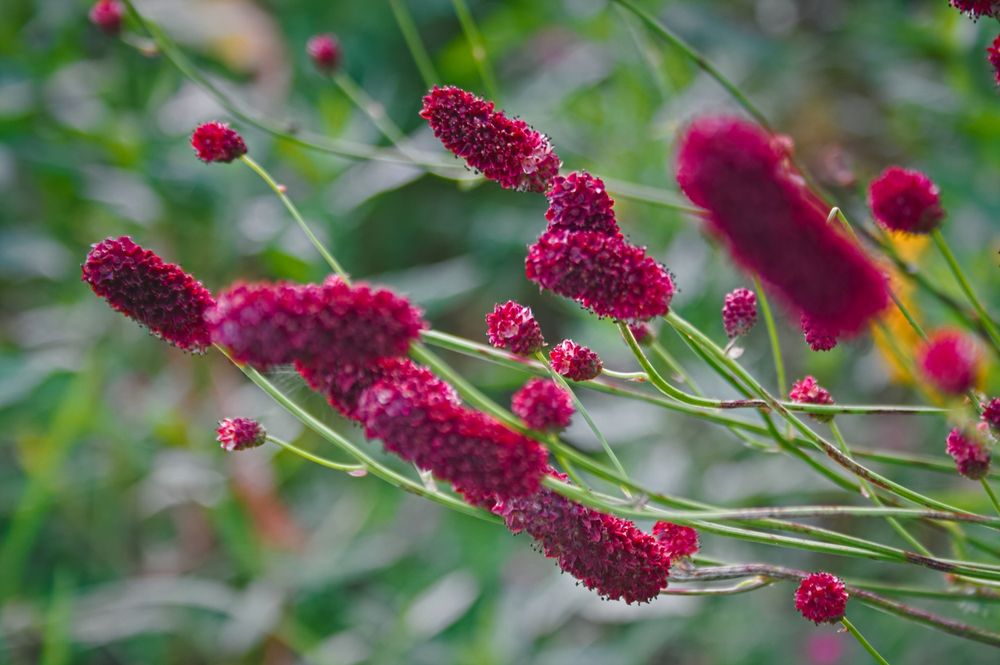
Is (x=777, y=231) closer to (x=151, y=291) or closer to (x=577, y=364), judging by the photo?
(x=577, y=364)

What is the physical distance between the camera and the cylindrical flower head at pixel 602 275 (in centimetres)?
40

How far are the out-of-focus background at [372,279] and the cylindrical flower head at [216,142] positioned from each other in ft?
1.65

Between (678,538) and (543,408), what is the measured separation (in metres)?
0.13

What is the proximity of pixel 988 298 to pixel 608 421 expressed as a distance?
507 mm

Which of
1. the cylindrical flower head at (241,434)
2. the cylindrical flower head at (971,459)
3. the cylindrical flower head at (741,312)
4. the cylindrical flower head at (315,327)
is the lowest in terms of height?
the cylindrical flower head at (971,459)

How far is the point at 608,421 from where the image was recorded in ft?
4.47

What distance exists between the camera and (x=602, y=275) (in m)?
0.40

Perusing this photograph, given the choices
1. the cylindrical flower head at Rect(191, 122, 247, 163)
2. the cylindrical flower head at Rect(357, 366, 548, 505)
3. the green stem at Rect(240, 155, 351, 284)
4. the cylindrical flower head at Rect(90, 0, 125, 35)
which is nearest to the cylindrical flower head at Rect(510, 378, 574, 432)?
the cylindrical flower head at Rect(357, 366, 548, 505)

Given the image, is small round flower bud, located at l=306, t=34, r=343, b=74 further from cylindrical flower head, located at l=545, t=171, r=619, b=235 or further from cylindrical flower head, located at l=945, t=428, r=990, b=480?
cylindrical flower head, located at l=945, t=428, r=990, b=480

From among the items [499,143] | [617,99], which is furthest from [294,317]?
[617,99]

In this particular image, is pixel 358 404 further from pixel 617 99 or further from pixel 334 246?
pixel 617 99

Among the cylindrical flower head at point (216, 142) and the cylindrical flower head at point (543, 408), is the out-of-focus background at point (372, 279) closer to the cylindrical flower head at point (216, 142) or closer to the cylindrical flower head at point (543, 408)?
the cylindrical flower head at point (216, 142)

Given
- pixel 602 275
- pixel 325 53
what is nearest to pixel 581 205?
pixel 602 275

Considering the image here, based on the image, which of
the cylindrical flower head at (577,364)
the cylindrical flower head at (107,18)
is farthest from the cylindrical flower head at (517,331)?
the cylindrical flower head at (107,18)
